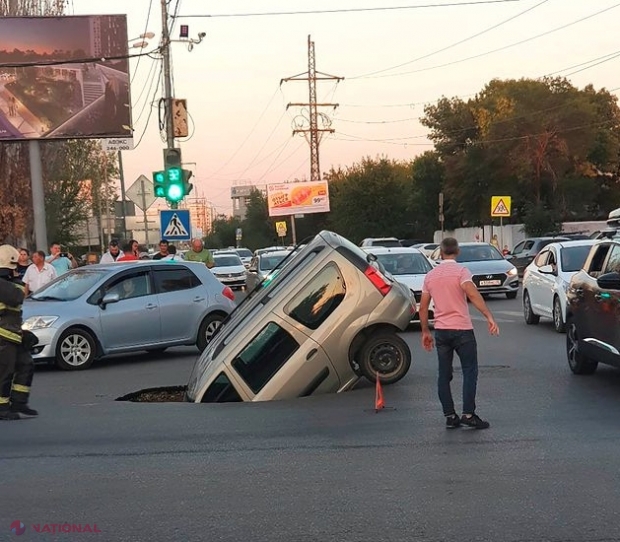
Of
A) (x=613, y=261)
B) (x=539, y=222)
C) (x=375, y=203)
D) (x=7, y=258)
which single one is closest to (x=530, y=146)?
(x=539, y=222)

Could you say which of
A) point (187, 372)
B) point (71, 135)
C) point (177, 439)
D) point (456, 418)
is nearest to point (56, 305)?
point (187, 372)

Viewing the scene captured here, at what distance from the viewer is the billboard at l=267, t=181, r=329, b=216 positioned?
7969 cm

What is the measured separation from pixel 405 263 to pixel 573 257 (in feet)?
12.2

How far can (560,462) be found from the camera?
677 cm

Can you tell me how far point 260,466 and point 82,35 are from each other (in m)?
20.5

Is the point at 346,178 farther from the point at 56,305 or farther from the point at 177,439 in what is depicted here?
the point at 177,439

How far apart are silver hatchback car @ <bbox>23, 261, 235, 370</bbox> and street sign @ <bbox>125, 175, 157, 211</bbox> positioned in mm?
10991

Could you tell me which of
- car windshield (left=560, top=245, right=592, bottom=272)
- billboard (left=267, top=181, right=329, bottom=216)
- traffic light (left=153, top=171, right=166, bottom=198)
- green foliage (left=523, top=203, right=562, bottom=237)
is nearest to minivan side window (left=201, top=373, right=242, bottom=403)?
car windshield (left=560, top=245, right=592, bottom=272)

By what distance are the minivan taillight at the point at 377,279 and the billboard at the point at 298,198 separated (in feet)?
226

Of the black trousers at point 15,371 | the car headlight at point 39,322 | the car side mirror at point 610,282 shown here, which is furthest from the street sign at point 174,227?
the car side mirror at point 610,282

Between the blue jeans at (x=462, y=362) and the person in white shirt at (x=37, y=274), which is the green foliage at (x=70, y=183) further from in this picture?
the blue jeans at (x=462, y=362)

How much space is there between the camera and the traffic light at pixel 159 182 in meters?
22.1

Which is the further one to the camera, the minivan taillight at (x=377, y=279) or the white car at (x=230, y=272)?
the white car at (x=230, y=272)

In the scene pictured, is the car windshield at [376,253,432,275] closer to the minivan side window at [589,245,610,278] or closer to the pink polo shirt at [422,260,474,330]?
the minivan side window at [589,245,610,278]
